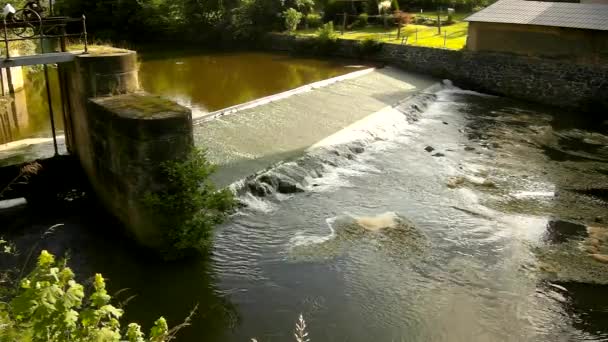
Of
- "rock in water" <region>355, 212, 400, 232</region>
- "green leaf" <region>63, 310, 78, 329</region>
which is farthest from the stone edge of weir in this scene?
"green leaf" <region>63, 310, 78, 329</region>

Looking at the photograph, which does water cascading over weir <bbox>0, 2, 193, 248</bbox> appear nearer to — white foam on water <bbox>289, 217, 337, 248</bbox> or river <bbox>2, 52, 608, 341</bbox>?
river <bbox>2, 52, 608, 341</bbox>

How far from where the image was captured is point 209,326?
848 cm

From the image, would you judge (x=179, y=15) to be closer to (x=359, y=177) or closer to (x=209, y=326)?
(x=359, y=177)

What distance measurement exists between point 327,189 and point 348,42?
2003 cm

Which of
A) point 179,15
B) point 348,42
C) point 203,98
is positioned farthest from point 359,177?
point 179,15

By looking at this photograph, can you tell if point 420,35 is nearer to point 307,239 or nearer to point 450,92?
point 450,92

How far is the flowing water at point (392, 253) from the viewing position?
8703mm

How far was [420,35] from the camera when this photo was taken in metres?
31.1

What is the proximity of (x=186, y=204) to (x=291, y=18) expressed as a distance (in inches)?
1117

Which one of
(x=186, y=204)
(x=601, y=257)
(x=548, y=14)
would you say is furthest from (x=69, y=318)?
(x=548, y=14)

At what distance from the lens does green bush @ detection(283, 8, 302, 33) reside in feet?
118

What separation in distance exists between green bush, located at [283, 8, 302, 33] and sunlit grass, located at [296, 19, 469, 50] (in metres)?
0.53

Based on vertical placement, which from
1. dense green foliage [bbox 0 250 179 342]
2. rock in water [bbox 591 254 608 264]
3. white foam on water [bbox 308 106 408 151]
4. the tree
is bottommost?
rock in water [bbox 591 254 608 264]

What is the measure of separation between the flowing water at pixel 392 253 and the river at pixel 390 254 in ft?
0.10
